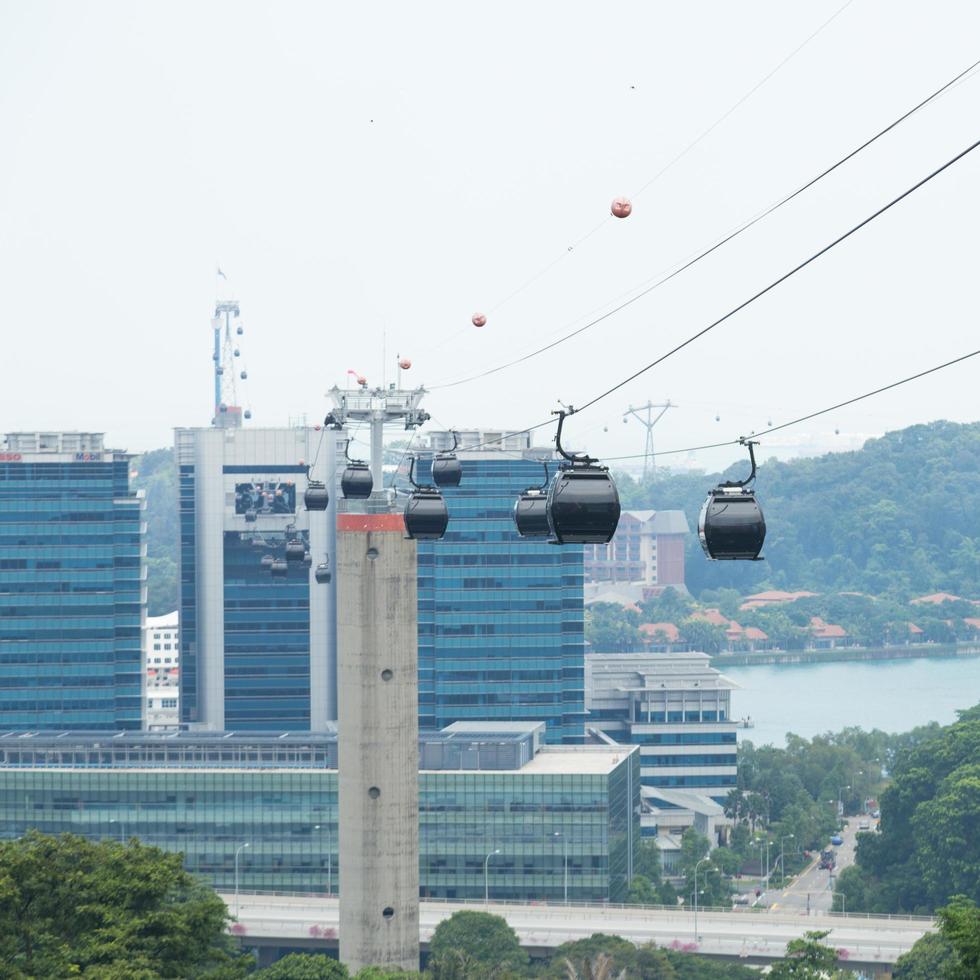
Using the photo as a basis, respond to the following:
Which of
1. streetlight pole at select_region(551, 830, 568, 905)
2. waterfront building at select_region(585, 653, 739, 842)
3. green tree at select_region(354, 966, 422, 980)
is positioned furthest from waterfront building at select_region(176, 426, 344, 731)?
green tree at select_region(354, 966, 422, 980)

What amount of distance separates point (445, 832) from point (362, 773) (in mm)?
34615

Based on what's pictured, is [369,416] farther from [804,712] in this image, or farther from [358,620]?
[804,712]

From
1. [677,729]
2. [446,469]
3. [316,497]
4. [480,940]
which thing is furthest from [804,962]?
[677,729]

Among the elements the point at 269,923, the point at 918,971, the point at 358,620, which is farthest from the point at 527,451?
the point at 358,620

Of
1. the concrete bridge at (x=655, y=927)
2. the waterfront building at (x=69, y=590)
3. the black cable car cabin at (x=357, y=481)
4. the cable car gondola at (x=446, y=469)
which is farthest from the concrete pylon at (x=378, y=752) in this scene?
the waterfront building at (x=69, y=590)

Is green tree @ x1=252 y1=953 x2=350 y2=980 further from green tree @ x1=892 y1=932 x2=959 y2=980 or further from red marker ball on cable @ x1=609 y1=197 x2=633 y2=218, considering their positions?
red marker ball on cable @ x1=609 y1=197 x2=633 y2=218

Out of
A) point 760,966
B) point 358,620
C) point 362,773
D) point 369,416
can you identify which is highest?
point 369,416

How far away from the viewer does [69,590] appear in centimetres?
11238

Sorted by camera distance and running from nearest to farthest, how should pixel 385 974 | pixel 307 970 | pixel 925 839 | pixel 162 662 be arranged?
pixel 385 974 → pixel 307 970 → pixel 925 839 → pixel 162 662

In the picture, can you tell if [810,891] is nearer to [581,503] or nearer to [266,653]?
[266,653]

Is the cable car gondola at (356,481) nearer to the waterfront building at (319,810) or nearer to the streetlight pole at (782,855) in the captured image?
the waterfront building at (319,810)

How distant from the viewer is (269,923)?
70.4 meters

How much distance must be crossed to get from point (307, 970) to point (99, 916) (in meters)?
14.2

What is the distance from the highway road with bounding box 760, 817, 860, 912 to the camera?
280ft
